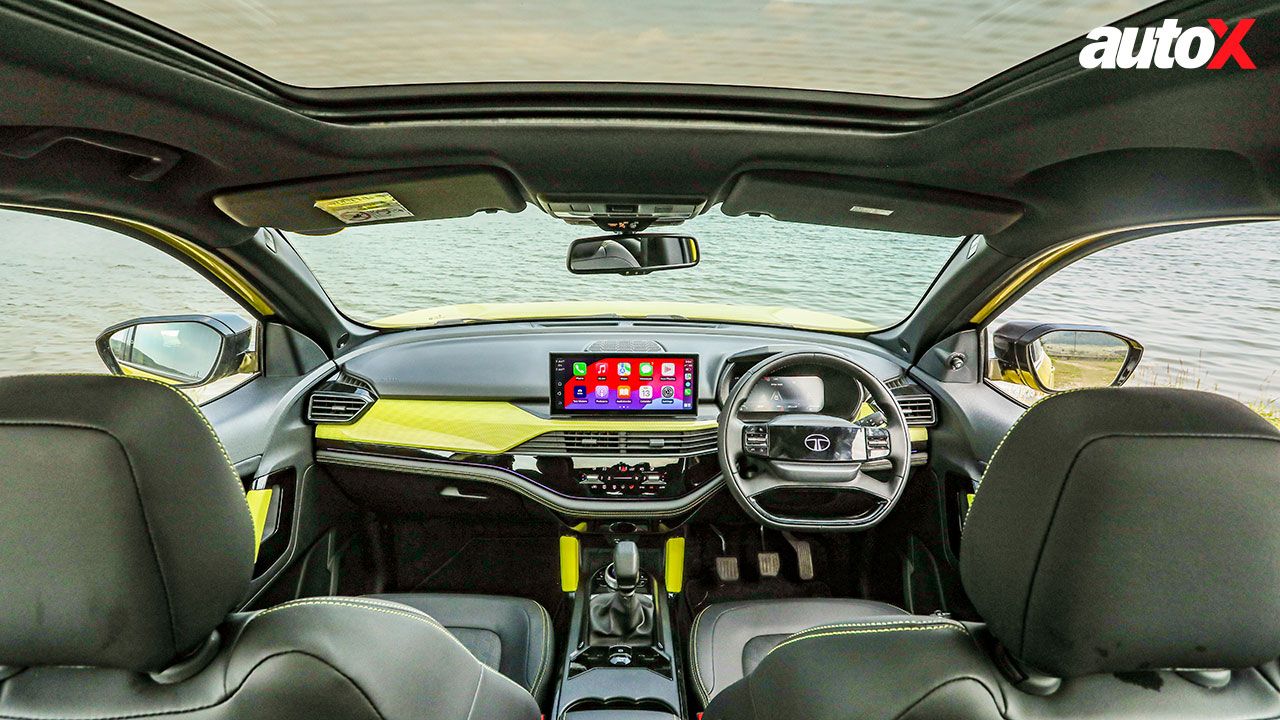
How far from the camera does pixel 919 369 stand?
3.65 m

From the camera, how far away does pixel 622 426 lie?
342cm

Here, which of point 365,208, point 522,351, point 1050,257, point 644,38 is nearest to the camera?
point 644,38

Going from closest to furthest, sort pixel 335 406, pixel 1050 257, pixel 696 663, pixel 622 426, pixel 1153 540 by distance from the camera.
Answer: pixel 1153 540
pixel 1050 257
pixel 696 663
pixel 622 426
pixel 335 406

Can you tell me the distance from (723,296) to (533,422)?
133cm

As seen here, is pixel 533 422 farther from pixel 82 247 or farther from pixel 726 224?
pixel 82 247

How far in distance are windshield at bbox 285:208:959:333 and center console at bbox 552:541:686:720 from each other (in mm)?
1293

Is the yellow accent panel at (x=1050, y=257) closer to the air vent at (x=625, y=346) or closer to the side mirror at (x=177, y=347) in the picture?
the air vent at (x=625, y=346)

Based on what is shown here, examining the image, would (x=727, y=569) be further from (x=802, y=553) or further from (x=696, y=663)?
(x=696, y=663)

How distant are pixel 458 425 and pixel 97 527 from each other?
240cm

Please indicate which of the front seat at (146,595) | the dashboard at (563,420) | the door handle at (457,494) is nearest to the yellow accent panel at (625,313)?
the dashboard at (563,420)

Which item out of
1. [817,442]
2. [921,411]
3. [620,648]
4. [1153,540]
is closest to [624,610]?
[620,648]

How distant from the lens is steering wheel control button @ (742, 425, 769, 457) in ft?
9.82

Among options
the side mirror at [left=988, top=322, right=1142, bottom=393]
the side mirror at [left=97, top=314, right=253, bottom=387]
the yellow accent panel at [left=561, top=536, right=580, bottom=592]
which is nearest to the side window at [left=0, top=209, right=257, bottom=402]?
the side mirror at [left=97, top=314, right=253, bottom=387]

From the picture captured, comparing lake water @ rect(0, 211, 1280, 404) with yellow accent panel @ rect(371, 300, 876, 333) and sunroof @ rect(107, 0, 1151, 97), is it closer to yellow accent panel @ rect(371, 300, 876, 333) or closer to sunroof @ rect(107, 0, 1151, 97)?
yellow accent panel @ rect(371, 300, 876, 333)
